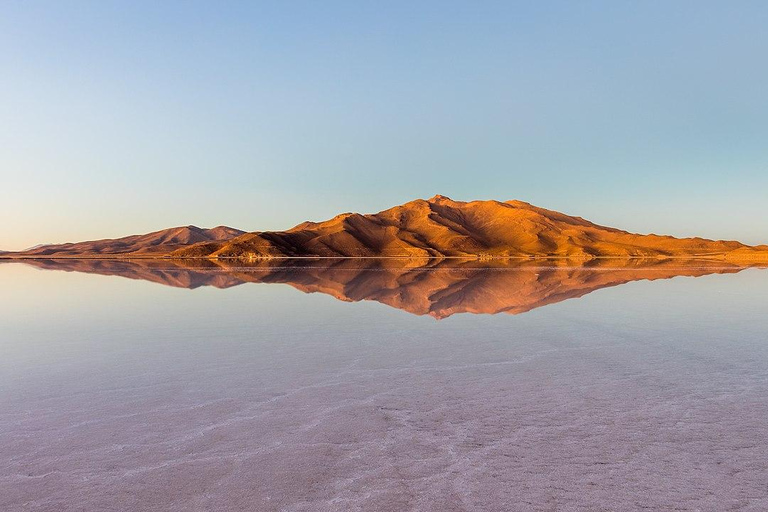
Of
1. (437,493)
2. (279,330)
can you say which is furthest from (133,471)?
(279,330)

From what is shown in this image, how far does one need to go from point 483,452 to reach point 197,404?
15.4ft

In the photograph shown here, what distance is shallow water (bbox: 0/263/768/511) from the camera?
5.31 m

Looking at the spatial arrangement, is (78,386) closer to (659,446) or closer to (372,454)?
(372,454)

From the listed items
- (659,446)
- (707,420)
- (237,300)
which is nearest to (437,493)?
(659,446)

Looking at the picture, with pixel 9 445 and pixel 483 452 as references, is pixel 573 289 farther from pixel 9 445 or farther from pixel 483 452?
pixel 9 445

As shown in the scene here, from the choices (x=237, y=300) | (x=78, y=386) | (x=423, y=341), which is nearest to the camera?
(x=78, y=386)

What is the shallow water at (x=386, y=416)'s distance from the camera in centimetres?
531

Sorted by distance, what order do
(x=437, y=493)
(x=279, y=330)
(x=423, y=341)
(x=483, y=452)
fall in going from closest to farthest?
(x=437, y=493), (x=483, y=452), (x=423, y=341), (x=279, y=330)

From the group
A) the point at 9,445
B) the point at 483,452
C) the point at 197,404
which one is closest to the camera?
the point at 483,452

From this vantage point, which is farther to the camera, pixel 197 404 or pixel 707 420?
pixel 197 404

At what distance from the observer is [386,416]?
7.76m

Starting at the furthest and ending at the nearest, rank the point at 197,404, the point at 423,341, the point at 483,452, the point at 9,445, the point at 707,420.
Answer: the point at 423,341, the point at 197,404, the point at 707,420, the point at 9,445, the point at 483,452

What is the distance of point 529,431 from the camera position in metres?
6.97

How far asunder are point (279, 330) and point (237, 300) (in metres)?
9.78
